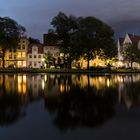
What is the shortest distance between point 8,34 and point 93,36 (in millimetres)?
24925

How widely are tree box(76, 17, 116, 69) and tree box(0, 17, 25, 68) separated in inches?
797

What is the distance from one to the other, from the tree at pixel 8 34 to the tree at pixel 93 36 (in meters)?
20.2

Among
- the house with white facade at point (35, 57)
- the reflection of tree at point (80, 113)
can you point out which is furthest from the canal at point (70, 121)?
the house with white facade at point (35, 57)

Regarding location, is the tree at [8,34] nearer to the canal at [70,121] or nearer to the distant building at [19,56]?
the distant building at [19,56]

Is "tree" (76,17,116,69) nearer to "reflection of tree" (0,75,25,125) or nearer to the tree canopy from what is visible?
the tree canopy

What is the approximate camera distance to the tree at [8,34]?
294 ft

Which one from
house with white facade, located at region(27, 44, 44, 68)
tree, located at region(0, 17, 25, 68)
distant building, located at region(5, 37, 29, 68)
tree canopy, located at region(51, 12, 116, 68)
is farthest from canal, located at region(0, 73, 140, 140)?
house with white facade, located at region(27, 44, 44, 68)

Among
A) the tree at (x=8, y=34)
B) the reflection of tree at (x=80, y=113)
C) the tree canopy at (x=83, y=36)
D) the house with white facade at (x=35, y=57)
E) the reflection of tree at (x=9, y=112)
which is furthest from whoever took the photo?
the house with white facade at (x=35, y=57)

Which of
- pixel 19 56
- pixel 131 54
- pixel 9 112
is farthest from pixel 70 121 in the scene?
pixel 19 56

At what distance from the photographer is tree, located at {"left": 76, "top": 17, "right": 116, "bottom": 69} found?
7875cm

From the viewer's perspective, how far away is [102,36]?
79.8 meters

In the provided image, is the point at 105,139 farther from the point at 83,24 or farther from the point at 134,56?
the point at 134,56

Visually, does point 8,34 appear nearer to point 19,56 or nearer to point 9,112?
point 19,56

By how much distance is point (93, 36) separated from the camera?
7981 cm
